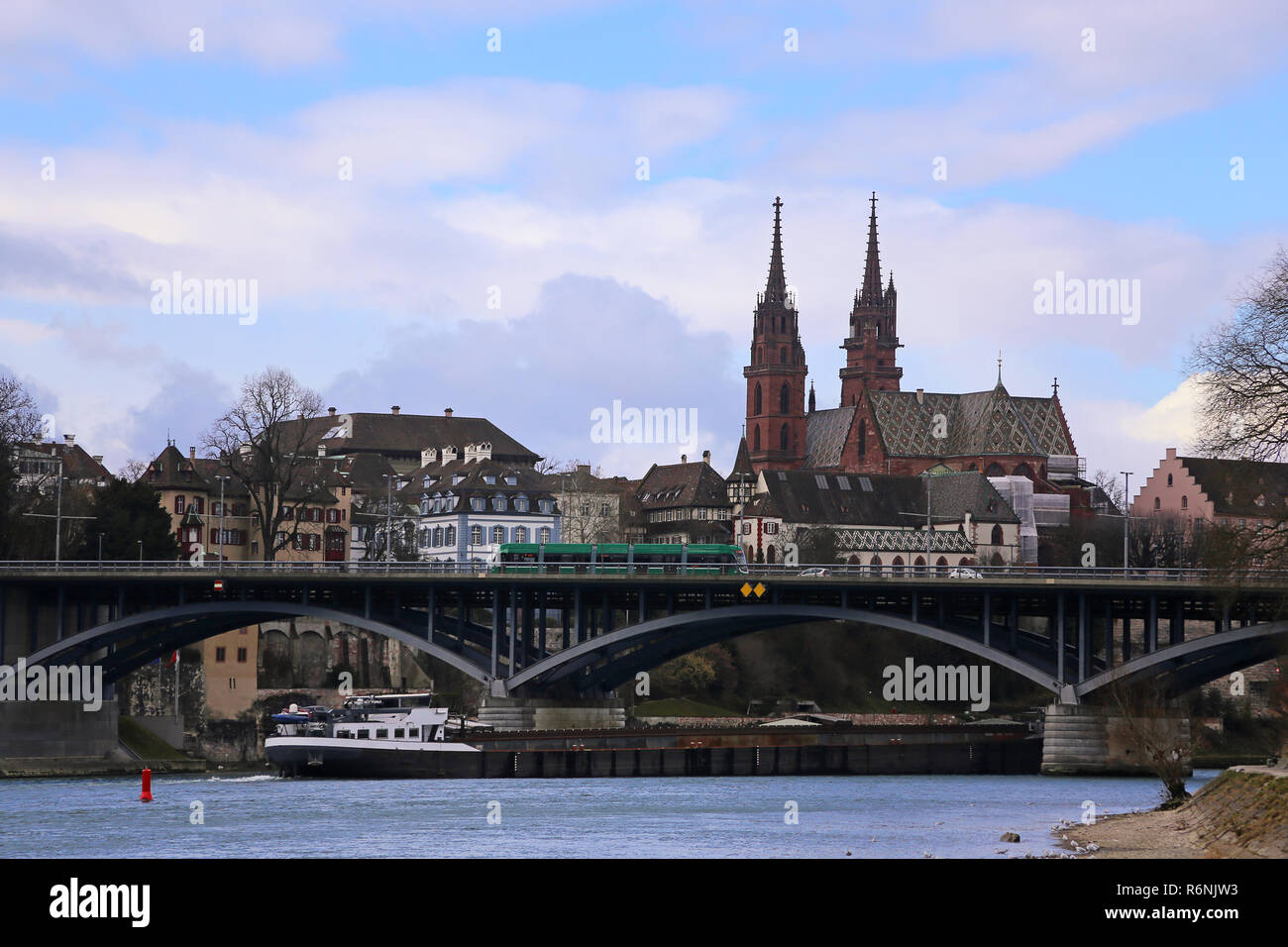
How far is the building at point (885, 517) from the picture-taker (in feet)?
564

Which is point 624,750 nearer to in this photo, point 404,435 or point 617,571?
point 617,571

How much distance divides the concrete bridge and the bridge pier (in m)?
0.73

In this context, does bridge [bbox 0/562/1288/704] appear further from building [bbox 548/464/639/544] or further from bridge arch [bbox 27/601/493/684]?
building [bbox 548/464/639/544]

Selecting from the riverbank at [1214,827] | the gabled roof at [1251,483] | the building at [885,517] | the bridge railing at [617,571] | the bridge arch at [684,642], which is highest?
the building at [885,517]

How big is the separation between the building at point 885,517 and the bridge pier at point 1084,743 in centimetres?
7522

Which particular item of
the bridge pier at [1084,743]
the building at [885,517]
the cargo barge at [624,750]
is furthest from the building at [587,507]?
the bridge pier at [1084,743]

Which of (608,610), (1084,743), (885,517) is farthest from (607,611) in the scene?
(885,517)

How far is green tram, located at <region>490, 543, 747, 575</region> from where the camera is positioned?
99.1 metres

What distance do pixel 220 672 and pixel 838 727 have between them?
33230mm

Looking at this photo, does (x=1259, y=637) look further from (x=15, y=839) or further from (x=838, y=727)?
(x=15, y=839)

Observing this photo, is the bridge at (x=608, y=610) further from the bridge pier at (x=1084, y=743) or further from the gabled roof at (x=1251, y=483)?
the gabled roof at (x=1251, y=483)

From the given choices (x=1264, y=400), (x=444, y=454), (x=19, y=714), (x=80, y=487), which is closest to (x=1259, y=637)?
(x=1264, y=400)

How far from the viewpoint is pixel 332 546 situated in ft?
491

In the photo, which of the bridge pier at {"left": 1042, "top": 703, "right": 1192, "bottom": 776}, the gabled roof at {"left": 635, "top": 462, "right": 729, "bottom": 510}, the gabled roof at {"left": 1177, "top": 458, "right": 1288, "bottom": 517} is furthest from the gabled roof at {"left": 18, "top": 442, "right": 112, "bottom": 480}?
the gabled roof at {"left": 1177, "top": 458, "right": 1288, "bottom": 517}
